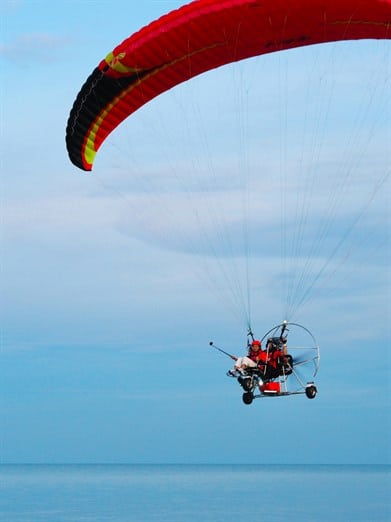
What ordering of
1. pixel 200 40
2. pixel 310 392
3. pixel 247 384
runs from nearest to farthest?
pixel 200 40 < pixel 247 384 < pixel 310 392

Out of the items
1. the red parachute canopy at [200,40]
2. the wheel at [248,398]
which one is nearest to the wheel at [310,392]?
the wheel at [248,398]

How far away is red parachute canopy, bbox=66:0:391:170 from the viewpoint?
64.5ft

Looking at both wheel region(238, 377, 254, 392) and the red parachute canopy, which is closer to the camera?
→ the red parachute canopy

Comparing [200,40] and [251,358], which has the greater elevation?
[200,40]

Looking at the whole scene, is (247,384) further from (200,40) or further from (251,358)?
(200,40)

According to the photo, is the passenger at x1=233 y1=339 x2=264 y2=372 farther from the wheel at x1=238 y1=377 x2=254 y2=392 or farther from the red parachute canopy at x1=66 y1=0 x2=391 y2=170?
the red parachute canopy at x1=66 y1=0 x2=391 y2=170

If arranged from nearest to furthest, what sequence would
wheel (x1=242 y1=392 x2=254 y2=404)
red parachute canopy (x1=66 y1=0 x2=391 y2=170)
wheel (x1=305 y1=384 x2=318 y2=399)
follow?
red parachute canopy (x1=66 y1=0 x2=391 y2=170), wheel (x1=242 y1=392 x2=254 y2=404), wheel (x1=305 y1=384 x2=318 y2=399)

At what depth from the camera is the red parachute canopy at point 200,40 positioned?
64.5 ft

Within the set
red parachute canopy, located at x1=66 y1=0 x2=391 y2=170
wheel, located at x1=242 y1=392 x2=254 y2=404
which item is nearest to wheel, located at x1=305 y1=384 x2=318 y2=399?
wheel, located at x1=242 y1=392 x2=254 y2=404

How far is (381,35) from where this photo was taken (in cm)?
2061

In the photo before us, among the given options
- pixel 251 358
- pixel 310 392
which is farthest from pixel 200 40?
pixel 310 392

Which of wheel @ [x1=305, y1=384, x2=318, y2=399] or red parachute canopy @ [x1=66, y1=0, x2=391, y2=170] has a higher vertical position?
red parachute canopy @ [x1=66, y1=0, x2=391, y2=170]

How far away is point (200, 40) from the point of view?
20312mm

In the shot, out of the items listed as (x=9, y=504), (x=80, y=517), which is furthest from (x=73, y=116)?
(x=9, y=504)
